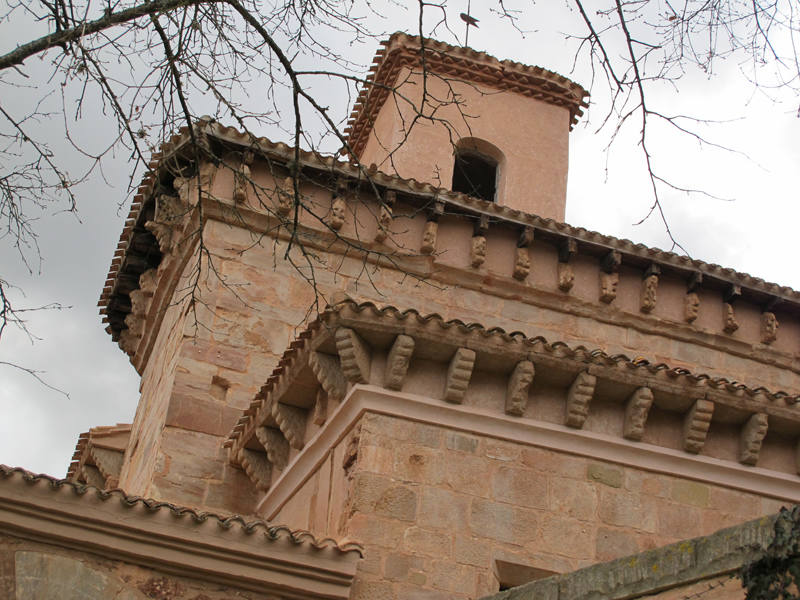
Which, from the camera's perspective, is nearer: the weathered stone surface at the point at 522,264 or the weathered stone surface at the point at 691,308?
the weathered stone surface at the point at 522,264

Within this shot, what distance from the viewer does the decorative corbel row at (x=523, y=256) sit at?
13016mm

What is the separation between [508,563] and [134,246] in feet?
24.5

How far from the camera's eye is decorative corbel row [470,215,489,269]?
12945 mm

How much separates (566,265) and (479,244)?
981mm

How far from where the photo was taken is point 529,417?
28.5 ft

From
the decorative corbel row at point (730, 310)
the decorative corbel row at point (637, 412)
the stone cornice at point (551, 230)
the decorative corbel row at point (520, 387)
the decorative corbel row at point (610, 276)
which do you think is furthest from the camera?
the decorative corbel row at point (730, 310)

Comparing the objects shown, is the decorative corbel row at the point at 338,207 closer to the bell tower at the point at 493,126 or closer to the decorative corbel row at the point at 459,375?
the bell tower at the point at 493,126

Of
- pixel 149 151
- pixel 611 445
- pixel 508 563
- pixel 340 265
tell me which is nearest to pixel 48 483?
pixel 149 151

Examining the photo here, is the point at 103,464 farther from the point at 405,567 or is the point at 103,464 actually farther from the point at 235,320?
the point at 405,567

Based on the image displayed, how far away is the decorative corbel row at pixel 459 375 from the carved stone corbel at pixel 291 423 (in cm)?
143

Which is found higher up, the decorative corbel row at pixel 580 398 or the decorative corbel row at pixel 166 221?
the decorative corbel row at pixel 166 221

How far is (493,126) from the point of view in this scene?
16703 mm

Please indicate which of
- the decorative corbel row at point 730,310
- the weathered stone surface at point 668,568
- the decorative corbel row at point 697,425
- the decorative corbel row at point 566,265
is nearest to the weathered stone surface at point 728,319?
the decorative corbel row at point 730,310

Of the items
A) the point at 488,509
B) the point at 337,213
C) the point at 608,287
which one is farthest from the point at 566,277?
the point at 488,509
